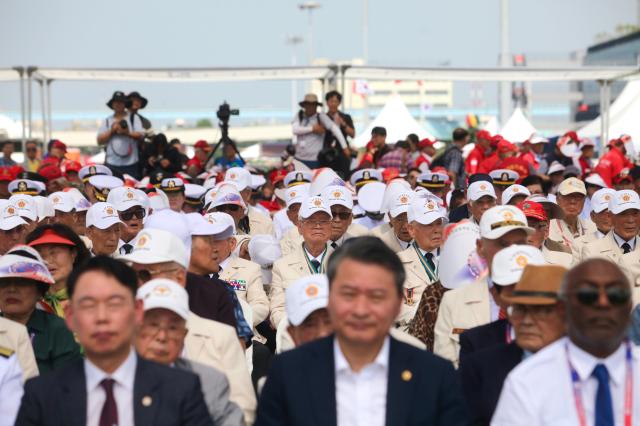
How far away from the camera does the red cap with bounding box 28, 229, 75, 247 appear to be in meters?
8.02

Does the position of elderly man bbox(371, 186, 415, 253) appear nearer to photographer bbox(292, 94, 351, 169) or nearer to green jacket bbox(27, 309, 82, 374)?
green jacket bbox(27, 309, 82, 374)

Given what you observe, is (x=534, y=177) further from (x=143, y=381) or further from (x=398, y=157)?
(x=143, y=381)

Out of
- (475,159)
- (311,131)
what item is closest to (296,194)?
(311,131)

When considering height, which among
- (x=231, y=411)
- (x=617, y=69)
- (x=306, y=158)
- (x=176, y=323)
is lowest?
(x=231, y=411)

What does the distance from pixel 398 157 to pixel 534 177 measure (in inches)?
218

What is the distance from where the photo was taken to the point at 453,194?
538 inches

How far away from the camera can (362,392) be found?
446 centimetres

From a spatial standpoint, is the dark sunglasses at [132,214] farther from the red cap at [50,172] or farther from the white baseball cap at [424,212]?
the red cap at [50,172]

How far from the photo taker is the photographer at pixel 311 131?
17.1m

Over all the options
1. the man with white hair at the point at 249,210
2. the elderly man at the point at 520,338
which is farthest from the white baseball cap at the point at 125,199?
the elderly man at the point at 520,338

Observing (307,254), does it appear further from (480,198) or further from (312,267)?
(480,198)

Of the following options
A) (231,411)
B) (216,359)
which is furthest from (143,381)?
(216,359)

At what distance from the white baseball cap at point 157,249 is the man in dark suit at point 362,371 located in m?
2.18

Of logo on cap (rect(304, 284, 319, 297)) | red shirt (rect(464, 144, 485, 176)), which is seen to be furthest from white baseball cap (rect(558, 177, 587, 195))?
logo on cap (rect(304, 284, 319, 297))
